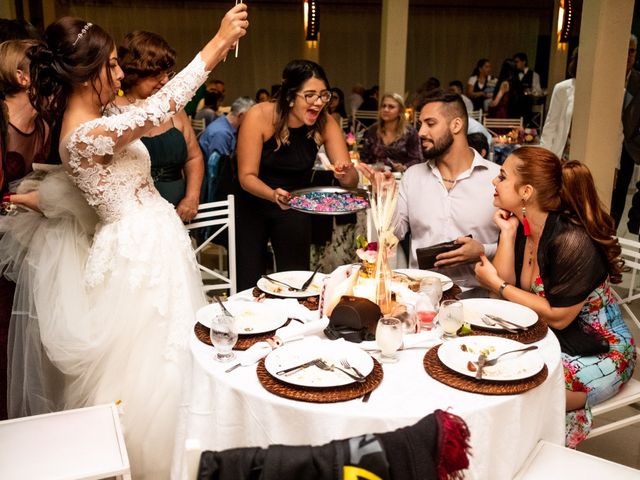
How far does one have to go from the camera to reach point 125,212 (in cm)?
240

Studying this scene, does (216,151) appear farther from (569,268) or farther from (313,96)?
(569,268)

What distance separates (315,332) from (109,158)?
1043 mm

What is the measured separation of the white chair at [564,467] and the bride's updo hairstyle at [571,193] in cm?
70

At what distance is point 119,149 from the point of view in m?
2.29

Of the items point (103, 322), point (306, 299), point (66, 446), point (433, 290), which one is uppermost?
point (433, 290)

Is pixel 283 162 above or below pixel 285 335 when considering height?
above

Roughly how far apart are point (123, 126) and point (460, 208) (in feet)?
4.88

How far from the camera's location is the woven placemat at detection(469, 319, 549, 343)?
A: 1899 mm

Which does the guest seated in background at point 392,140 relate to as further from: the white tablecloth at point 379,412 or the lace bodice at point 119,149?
the white tablecloth at point 379,412

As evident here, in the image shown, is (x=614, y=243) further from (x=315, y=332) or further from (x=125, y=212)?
(x=125, y=212)

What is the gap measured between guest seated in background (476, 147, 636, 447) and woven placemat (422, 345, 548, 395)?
0.52m

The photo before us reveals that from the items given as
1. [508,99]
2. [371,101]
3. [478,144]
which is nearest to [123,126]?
[478,144]

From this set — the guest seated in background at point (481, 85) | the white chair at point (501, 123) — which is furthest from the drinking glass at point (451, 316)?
the guest seated in background at point (481, 85)

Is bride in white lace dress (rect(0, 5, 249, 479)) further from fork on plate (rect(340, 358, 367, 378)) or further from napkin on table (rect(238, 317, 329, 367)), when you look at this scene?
fork on plate (rect(340, 358, 367, 378))
